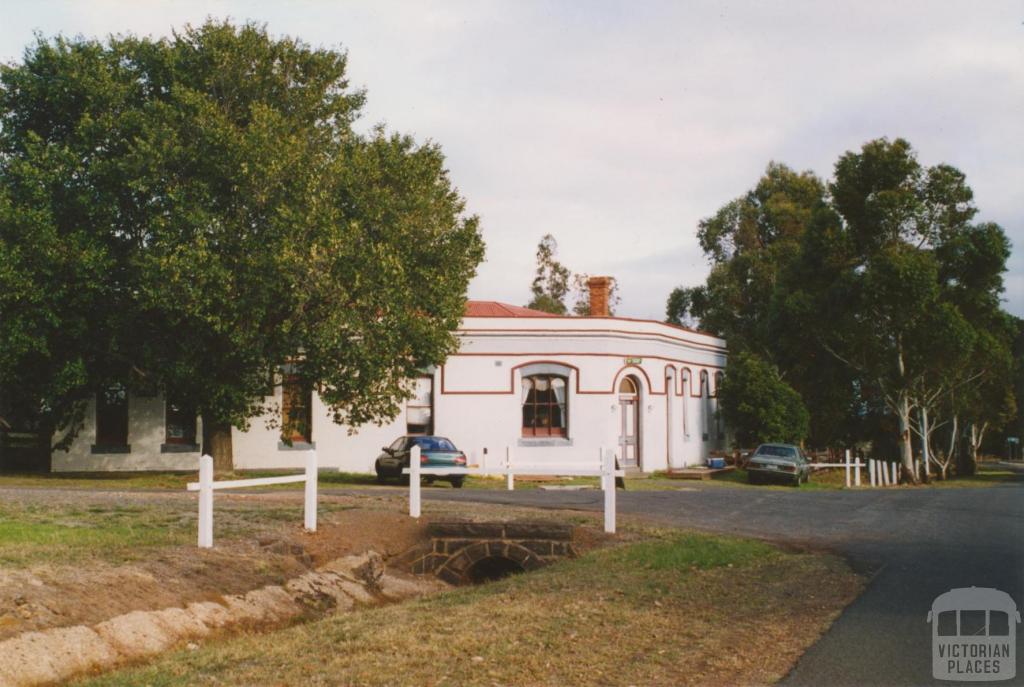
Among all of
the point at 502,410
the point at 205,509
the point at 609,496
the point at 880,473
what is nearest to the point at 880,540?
the point at 609,496

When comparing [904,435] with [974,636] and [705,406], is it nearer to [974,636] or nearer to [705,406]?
[705,406]

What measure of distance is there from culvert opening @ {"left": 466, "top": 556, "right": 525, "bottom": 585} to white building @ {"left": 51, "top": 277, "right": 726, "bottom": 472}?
16789mm

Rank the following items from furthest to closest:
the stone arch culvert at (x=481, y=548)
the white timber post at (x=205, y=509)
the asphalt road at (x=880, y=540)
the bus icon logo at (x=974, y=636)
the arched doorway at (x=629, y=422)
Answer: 1. the arched doorway at (x=629, y=422)
2. the stone arch culvert at (x=481, y=548)
3. the white timber post at (x=205, y=509)
4. the asphalt road at (x=880, y=540)
5. the bus icon logo at (x=974, y=636)

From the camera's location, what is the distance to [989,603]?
9305mm

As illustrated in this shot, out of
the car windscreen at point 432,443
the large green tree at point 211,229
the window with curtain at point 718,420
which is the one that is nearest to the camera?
the large green tree at point 211,229

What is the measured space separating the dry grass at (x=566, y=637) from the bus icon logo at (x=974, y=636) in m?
0.95

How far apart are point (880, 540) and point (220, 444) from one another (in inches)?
715

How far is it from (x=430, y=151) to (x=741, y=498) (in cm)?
1242

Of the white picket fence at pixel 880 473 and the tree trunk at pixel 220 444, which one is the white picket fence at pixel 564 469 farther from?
the white picket fence at pixel 880 473

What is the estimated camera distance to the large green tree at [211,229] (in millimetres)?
23297

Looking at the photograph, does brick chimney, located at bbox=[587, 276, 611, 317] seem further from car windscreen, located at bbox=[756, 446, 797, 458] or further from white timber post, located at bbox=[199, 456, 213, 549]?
white timber post, located at bbox=[199, 456, 213, 549]

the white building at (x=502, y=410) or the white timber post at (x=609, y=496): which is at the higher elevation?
the white building at (x=502, y=410)

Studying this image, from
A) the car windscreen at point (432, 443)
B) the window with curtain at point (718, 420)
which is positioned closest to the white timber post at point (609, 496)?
the car windscreen at point (432, 443)

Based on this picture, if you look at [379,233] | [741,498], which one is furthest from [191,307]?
[741,498]
